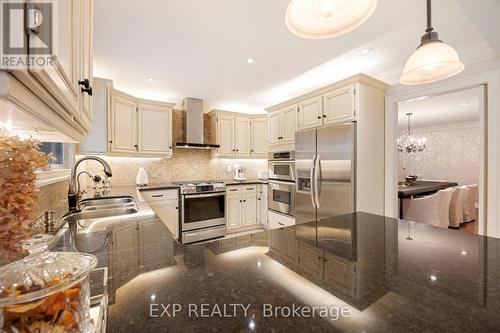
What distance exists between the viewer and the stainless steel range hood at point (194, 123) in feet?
12.3

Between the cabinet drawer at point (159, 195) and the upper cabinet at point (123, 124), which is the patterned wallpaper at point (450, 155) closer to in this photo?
the cabinet drawer at point (159, 195)

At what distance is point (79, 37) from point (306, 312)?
1.15 meters

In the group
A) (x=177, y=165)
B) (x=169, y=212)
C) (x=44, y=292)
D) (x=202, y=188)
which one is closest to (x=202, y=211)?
(x=202, y=188)

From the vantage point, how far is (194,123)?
12.5ft

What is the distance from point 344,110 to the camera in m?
2.54

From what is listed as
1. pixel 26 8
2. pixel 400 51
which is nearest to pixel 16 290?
pixel 26 8

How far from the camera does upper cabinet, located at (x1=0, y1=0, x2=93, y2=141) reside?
0.36 metres

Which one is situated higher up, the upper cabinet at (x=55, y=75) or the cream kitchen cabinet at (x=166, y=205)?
the upper cabinet at (x=55, y=75)

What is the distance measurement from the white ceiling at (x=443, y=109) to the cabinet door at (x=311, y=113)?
1771 mm

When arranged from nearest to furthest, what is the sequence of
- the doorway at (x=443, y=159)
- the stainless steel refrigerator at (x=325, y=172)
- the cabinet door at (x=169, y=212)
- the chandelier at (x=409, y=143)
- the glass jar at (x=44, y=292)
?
the glass jar at (x=44, y=292), the stainless steel refrigerator at (x=325, y=172), the cabinet door at (x=169, y=212), the doorway at (x=443, y=159), the chandelier at (x=409, y=143)

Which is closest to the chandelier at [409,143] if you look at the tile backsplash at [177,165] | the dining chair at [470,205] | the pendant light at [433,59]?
the dining chair at [470,205]

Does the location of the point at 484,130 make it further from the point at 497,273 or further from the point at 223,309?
the point at 223,309

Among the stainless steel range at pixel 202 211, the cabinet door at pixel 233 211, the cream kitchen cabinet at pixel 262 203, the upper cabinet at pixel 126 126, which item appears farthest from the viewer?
the cream kitchen cabinet at pixel 262 203

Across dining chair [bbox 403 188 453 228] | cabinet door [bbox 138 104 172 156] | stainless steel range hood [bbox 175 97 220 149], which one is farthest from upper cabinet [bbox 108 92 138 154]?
dining chair [bbox 403 188 453 228]
